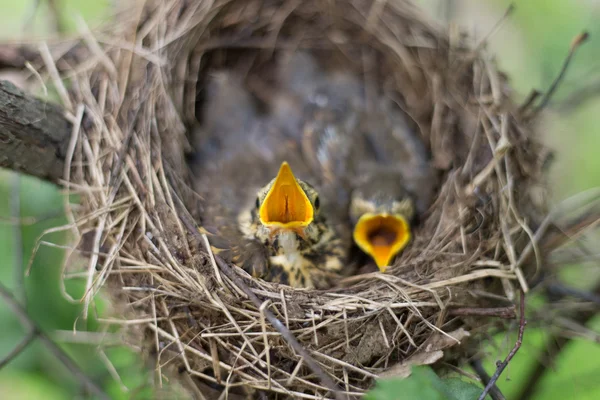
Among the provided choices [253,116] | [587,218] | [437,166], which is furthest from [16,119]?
[587,218]

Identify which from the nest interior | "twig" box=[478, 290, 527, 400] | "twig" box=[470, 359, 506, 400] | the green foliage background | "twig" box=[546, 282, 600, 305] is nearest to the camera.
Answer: "twig" box=[478, 290, 527, 400]

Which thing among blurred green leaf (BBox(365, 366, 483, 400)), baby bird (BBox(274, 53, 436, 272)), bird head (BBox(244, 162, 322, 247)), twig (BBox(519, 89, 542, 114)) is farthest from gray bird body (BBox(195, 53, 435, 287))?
blurred green leaf (BBox(365, 366, 483, 400))

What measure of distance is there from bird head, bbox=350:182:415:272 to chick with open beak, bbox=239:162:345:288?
144mm

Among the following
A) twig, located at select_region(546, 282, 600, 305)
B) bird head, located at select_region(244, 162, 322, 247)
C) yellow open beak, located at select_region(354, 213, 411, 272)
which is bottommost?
twig, located at select_region(546, 282, 600, 305)

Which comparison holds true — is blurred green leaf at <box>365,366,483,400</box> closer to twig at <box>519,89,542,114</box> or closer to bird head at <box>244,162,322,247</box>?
bird head at <box>244,162,322,247</box>

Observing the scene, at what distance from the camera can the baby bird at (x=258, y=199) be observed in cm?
167

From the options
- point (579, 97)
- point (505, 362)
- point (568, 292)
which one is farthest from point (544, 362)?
point (579, 97)

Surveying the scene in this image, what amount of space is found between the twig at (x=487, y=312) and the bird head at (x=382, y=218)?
434 millimetres

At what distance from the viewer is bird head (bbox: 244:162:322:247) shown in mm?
1604

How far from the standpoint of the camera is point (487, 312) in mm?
1450

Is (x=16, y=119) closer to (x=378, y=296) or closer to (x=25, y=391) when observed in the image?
(x=378, y=296)

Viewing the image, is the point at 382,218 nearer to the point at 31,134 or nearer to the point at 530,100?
the point at 530,100

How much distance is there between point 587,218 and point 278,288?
1.06m

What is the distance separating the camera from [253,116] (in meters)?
2.32
